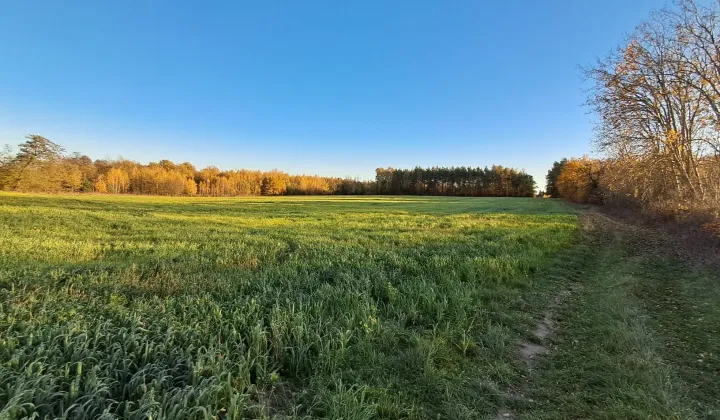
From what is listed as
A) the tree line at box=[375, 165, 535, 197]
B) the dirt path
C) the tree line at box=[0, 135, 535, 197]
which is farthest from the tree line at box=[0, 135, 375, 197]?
the dirt path

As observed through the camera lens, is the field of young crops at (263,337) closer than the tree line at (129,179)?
Yes

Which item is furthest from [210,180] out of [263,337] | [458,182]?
[263,337]

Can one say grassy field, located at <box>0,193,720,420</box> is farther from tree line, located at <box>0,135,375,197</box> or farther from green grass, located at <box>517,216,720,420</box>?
tree line, located at <box>0,135,375,197</box>

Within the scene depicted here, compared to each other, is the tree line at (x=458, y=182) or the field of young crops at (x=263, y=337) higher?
the tree line at (x=458, y=182)

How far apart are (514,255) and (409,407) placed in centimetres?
932

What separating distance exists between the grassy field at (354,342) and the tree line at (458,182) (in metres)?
116

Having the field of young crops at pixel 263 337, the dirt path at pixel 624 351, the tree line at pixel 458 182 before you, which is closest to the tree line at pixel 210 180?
the tree line at pixel 458 182

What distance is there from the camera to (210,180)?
14112 centimetres

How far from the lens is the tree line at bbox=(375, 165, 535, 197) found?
11700 cm

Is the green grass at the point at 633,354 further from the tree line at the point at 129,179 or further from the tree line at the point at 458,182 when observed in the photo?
the tree line at the point at 458,182

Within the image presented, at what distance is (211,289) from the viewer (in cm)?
787

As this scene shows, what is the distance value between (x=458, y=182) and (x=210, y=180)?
344 feet

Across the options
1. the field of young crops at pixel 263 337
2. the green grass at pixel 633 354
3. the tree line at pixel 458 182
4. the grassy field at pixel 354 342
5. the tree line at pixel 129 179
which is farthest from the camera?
the tree line at pixel 458 182

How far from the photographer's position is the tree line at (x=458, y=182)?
117000mm
